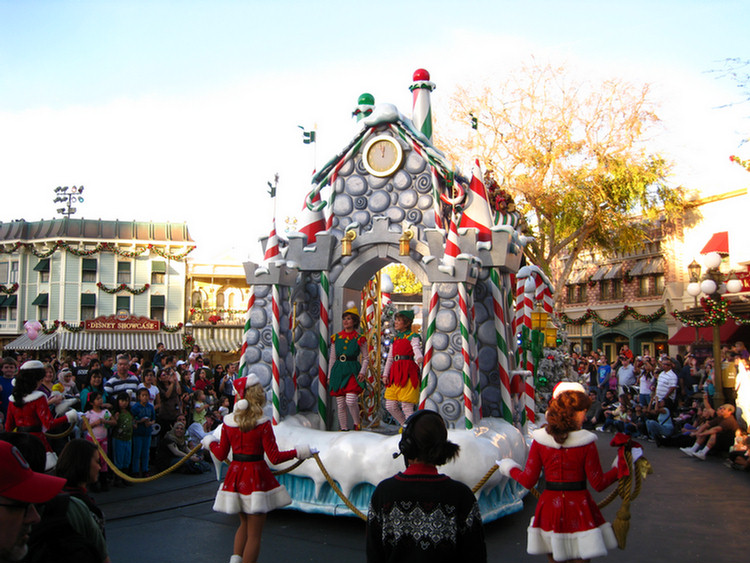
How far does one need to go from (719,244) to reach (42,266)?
3390cm

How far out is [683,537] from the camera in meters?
6.71

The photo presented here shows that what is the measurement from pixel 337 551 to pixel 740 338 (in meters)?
22.9

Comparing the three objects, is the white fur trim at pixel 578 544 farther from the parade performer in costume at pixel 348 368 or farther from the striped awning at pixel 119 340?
the striped awning at pixel 119 340

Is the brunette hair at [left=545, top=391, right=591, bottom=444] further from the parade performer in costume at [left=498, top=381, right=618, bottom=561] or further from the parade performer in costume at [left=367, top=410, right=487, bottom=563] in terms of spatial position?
the parade performer in costume at [left=367, top=410, right=487, bottom=563]

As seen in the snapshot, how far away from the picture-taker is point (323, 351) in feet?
27.9

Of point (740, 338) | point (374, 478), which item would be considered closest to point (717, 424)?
point (374, 478)

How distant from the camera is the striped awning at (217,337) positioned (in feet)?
120

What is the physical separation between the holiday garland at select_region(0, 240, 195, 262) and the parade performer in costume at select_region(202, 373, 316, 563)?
3395 centimetres

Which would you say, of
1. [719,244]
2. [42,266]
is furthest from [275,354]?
[42,266]

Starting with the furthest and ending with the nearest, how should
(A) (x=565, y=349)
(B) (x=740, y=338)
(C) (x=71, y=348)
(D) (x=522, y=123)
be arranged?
1. (C) (x=71, y=348)
2. (B) (x=740, y=338)
3. (D) (x=522, y=123)
4. (A) (x=565, y=349)

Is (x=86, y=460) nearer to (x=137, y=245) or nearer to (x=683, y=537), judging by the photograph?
(x=683, y=537)

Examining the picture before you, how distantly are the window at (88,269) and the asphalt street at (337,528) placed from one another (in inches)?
1206

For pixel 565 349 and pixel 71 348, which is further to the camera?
pixel 71 348

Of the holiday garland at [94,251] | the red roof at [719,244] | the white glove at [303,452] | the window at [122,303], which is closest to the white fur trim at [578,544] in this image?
the white glove at [303,452]
